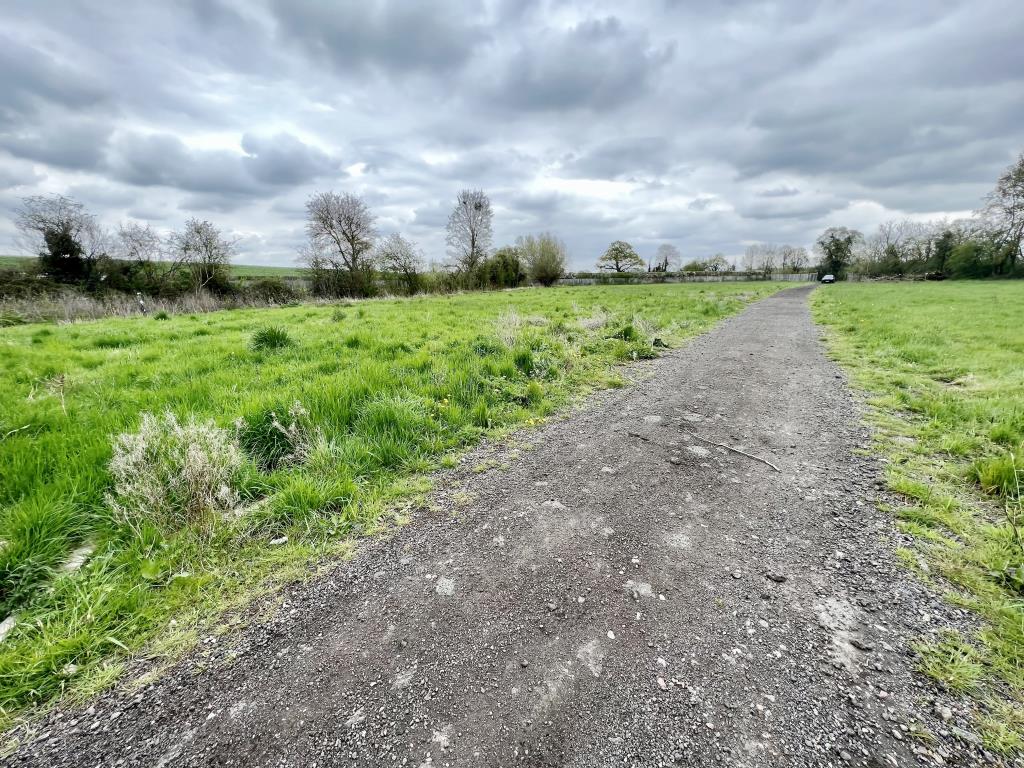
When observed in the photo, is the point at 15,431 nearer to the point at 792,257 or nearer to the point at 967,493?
the point at 967,493

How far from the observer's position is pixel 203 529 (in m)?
2.93

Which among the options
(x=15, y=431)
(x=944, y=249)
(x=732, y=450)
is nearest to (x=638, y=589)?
(x=732, y=450)

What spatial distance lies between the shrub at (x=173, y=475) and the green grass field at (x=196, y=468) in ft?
0.06

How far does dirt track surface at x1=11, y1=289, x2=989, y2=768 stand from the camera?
1.68m

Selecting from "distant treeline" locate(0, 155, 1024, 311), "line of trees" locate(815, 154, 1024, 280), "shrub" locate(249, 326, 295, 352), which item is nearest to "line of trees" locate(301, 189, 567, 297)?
"distant treeline" locate(0, 155, 1024, 311)

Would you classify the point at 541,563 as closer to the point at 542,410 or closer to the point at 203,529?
the point at 203,529

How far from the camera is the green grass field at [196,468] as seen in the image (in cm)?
230

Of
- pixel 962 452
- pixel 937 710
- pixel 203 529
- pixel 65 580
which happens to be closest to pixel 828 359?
pixel 962 452

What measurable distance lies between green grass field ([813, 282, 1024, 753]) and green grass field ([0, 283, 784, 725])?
12.2 feet

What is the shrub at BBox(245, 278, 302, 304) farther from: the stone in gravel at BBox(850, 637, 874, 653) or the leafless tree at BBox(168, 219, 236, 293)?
the stone in gravel at BBox(850, 637, 874, 653)

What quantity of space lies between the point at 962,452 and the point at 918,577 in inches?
102

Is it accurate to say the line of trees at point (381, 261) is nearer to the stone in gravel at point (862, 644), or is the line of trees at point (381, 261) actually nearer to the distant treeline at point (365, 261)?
the distant treeline at point (365, 261)

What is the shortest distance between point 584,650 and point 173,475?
3.51 metres

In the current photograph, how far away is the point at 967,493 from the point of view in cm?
337
